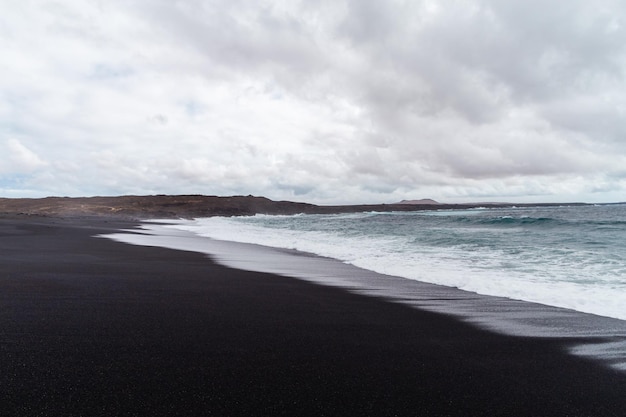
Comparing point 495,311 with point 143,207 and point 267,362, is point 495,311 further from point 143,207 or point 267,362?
point 143,207

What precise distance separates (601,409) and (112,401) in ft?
13.4

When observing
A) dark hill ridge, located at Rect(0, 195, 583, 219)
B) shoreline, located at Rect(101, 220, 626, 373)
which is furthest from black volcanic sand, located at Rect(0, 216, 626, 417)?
dark hill ridge, located at Rect(0, 195, 583, 219)

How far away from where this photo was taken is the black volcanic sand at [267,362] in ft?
11.0

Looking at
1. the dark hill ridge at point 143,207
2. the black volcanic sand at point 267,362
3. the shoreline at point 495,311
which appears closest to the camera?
the black volcanic sand at point 267,362

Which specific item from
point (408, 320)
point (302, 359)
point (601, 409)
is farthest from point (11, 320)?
point (601, 409)

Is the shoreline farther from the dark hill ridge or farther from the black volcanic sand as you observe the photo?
the dark hill ridge

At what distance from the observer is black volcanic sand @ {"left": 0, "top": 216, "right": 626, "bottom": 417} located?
3.36 m

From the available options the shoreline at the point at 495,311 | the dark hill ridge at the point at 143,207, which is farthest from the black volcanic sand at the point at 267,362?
the dark hill ridge at the point at 143,207

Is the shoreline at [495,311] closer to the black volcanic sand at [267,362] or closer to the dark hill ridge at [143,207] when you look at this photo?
the black volcanic sand at [267,362]

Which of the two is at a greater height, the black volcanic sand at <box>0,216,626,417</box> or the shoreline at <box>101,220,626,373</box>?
the black volcanic sand at <box>0,216,626,417</box>

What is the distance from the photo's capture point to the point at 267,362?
4.23 metres

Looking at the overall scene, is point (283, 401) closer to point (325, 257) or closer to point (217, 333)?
point (217, 333)

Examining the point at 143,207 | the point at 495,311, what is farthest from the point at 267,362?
the point at 143,207

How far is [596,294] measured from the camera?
8586 millimetres
